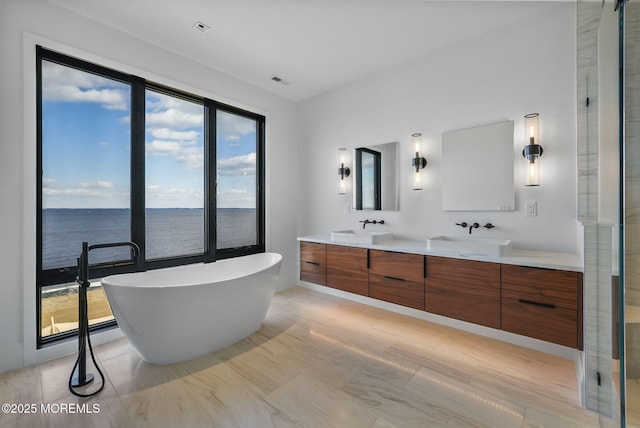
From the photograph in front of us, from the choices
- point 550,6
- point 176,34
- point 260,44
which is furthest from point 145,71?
point 550,6

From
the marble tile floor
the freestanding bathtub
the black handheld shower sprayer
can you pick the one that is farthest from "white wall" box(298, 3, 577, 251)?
the black handheld shower sprayer

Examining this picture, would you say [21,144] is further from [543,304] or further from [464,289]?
[543,304]

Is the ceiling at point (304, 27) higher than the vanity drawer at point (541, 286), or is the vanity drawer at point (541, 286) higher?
the ceiling at point (304, 27)

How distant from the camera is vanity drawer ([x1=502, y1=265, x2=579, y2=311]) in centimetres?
173

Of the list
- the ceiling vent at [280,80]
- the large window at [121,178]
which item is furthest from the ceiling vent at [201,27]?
the ceiling vent at [280,80]

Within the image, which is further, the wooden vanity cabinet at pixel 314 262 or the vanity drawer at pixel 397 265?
the wooden vanity cabinet at pixel 314 262

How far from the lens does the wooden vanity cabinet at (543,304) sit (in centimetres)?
171

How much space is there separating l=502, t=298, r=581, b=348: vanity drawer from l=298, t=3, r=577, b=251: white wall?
0.64 meters

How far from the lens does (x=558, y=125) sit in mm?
2152

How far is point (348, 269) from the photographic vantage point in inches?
114

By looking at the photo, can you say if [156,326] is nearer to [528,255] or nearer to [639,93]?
[639,93]

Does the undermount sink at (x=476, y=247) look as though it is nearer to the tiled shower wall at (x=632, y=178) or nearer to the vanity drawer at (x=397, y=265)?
the vanity drawer at (x=397, y=265)

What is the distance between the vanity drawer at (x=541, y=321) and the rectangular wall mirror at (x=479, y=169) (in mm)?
876

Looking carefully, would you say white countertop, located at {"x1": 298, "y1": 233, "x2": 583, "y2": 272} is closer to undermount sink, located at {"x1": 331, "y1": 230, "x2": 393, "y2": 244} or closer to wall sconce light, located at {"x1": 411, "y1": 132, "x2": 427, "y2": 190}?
undermount sink, located at {"x1": 331, "y1": 230, "x2": 393, "y2": 244}
